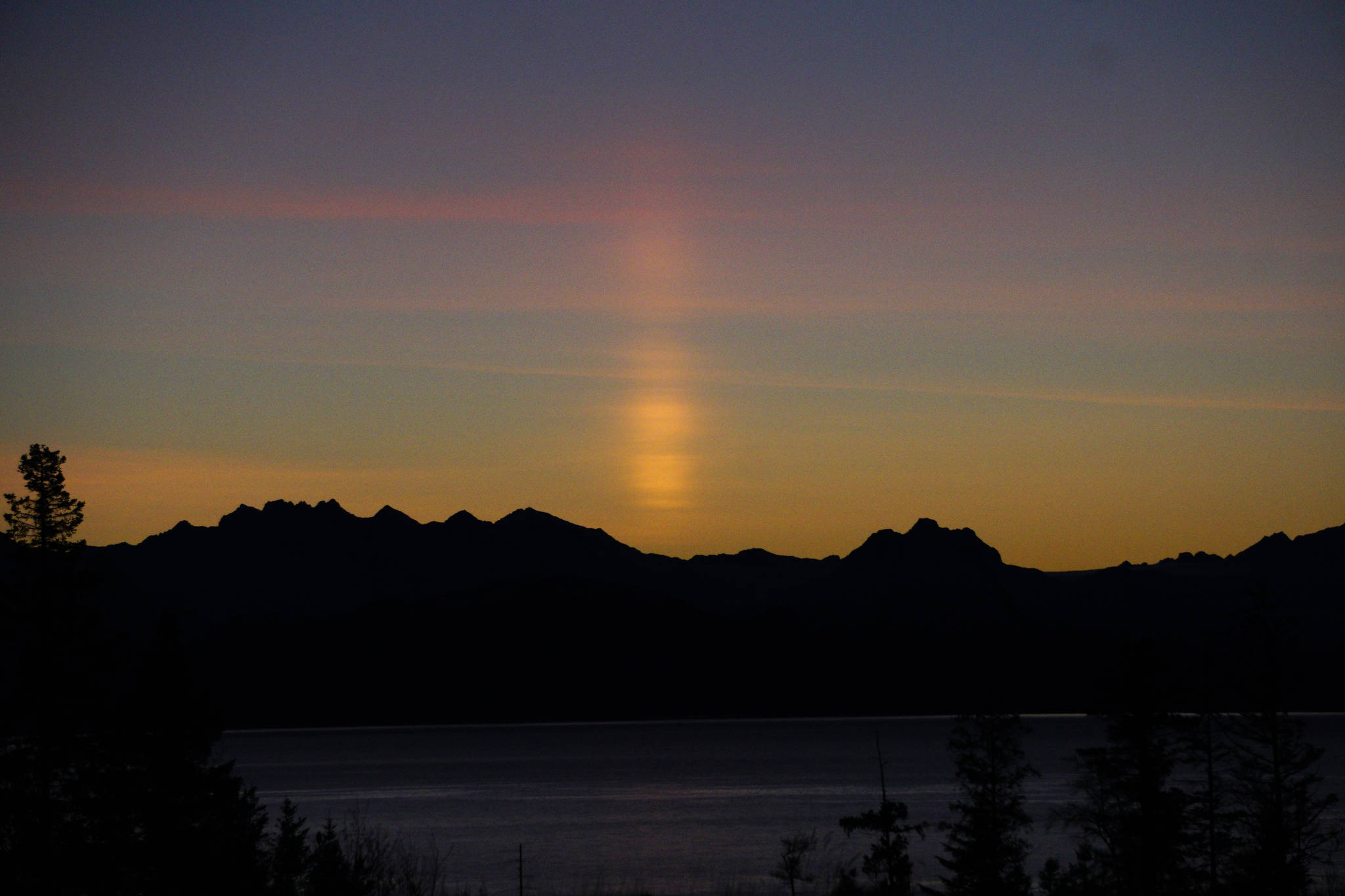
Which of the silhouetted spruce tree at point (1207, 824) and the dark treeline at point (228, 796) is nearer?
the dark treeline at point (228, 796)

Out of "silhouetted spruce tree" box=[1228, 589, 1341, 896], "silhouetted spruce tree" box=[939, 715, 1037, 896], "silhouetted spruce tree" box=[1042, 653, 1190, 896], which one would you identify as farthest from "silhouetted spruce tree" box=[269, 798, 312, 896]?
"silhouetted spruce tree" box=[1228, 589, 1341, 896]

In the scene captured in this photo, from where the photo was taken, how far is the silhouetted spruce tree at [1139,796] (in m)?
48.5

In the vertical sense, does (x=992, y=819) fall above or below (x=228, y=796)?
below

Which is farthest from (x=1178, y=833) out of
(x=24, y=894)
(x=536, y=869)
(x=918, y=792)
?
(x=918, y=792)

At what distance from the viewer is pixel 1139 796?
48969 millimetres

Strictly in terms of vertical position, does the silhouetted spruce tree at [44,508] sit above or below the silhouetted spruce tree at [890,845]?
above

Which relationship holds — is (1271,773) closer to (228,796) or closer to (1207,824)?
(1207,824)

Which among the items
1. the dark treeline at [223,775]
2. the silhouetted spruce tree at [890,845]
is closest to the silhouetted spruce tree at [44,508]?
the dark treeline at [223,775]

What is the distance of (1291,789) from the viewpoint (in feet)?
154

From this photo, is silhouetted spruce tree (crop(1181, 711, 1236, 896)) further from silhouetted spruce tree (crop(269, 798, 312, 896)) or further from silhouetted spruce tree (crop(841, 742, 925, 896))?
silhouetted spruce tree (crop(269, 798, 312, 896))

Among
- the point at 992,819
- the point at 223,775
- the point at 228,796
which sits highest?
the point at 223,775

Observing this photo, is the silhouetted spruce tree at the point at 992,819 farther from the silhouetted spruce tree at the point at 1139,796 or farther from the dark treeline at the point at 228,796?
the silhouetted spruce tree at the point at 1139,796

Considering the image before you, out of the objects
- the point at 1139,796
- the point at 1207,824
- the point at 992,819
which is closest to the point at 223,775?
the point at 992,819

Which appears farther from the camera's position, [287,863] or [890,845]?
[890,845]
